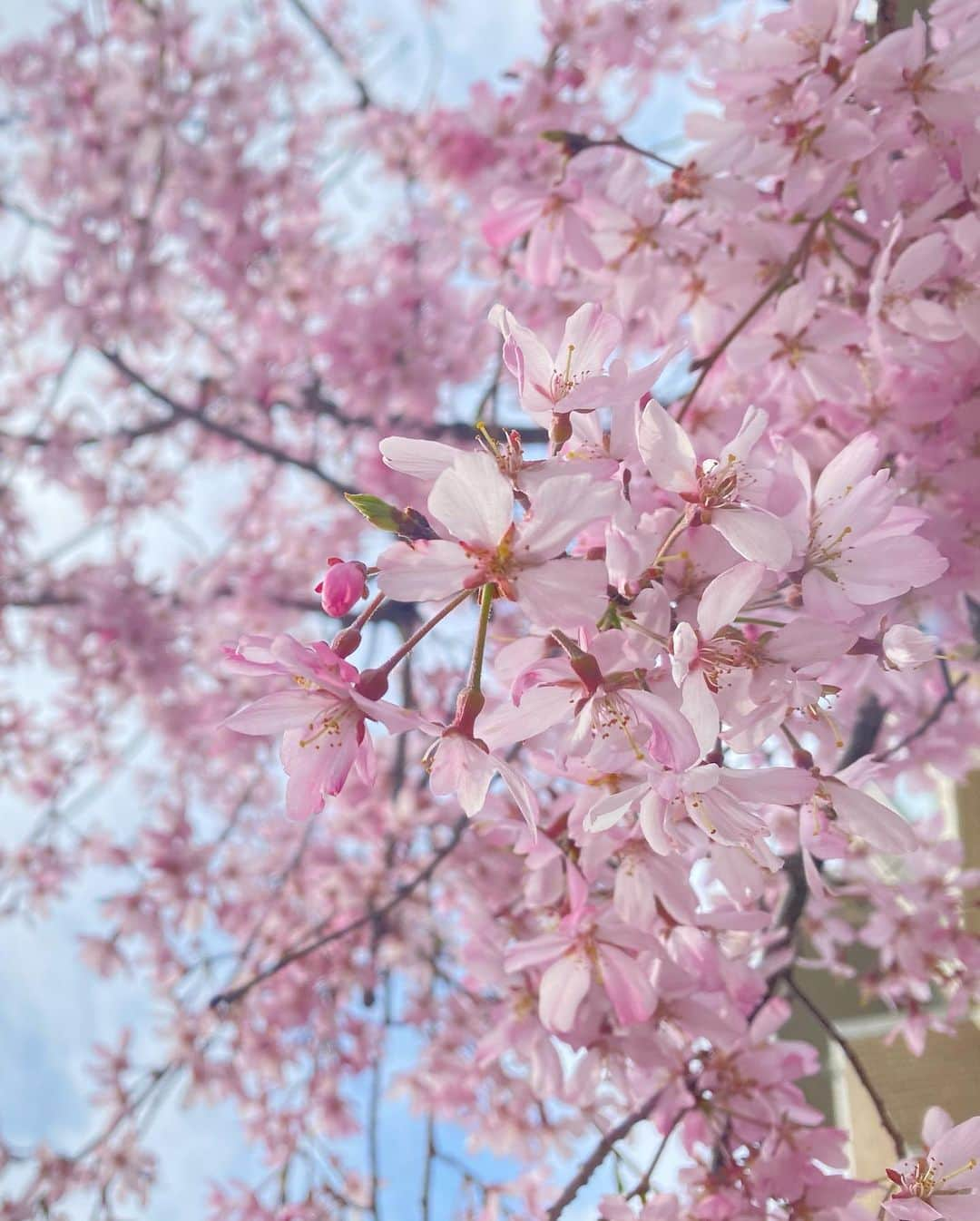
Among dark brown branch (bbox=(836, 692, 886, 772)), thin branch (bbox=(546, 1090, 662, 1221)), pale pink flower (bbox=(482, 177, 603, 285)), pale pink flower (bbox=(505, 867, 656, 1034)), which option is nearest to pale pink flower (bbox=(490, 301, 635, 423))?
pale pink flower (bbox=(505, 867, 656, 1034))

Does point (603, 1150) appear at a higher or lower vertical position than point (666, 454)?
lower

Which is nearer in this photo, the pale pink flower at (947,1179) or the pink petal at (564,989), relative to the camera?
A: the pale pink flower at (947,1179)

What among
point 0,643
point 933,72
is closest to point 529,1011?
point 933,72

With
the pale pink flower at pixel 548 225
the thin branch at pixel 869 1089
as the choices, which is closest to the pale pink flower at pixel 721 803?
the thin branch at pixel 869 1089

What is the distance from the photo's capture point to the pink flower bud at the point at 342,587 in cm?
69

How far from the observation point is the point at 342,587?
0.69m

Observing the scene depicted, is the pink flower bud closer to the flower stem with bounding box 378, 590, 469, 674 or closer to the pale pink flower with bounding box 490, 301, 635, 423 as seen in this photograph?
the flower stem with bounding box 378, 590, 469, 674

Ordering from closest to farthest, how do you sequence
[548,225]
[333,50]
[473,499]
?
[473,499] < [548,225] < [333,50]

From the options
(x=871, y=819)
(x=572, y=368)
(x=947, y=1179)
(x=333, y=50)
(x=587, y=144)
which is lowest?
(x=947, y=1179)

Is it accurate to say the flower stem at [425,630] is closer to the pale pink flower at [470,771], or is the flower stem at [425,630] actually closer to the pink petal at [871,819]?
the pale pink flower at [470,771]

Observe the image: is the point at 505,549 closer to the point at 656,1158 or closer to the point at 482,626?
the point at 482,626

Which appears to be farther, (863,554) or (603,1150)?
(603,1150)

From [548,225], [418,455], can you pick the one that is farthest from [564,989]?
[548,225]

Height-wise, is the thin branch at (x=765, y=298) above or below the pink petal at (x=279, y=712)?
above
